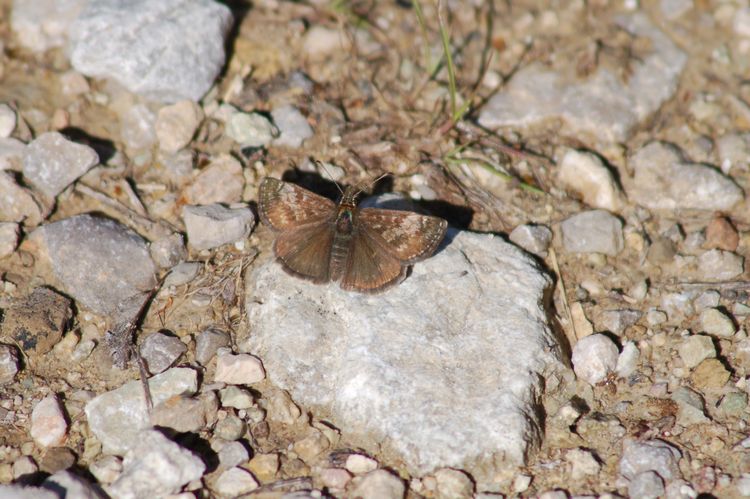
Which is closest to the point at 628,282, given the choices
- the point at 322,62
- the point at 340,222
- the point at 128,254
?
the point at 340,222

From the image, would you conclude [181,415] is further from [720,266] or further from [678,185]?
[678,185]

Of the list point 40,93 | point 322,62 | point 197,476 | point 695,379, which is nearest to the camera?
point 197,476

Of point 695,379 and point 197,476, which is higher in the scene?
point 695,379

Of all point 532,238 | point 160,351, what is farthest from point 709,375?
point 160,351

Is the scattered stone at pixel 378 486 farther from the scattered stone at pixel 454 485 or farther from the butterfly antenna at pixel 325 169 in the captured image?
the butterfly antenna at pixel 325 169

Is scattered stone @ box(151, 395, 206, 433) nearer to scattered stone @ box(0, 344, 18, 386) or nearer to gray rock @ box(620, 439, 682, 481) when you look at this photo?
scattered stone @ box(0, 344, 18, 386)

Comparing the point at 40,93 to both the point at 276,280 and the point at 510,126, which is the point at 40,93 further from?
the point at 510,126
